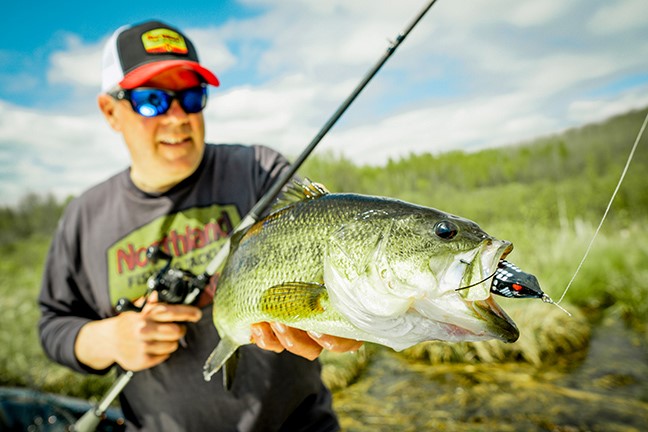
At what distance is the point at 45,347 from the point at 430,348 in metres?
6.18

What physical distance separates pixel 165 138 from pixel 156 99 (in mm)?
218

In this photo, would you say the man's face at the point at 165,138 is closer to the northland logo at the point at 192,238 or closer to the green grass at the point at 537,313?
the northland logo at the point at 192,238

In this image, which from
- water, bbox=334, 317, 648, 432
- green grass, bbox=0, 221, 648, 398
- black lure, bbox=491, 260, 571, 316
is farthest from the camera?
green grass, bbox=0, 221, 648, 398

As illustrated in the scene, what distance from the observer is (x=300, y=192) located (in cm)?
165

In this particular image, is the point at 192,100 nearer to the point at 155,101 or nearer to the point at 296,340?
the point at 155,101

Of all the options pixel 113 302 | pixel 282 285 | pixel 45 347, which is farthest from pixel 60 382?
pixel 282 285

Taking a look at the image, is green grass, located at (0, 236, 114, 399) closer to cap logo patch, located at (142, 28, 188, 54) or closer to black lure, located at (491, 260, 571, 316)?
cap logo patch, located at (142, 28, 188, 54)

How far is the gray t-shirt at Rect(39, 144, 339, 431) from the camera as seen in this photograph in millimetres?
2285

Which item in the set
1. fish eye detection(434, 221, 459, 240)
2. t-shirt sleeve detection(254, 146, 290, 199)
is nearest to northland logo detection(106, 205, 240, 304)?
t-shirt sleeve detection(254, 146, 290, 199)

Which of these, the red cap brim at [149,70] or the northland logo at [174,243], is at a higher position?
the red cap brim at [149,70]

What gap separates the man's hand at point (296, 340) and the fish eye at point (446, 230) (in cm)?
60

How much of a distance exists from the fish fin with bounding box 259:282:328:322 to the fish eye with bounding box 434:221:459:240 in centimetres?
40

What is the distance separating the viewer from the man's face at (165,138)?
2396 mm

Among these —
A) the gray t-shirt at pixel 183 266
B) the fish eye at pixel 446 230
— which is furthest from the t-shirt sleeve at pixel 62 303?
the fish eye at pixel 446 230
